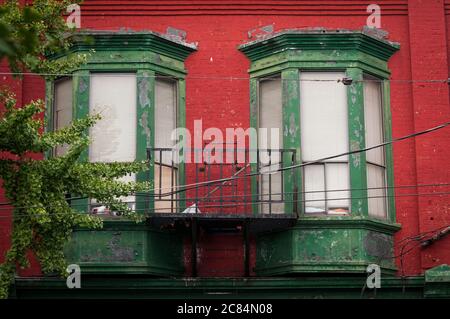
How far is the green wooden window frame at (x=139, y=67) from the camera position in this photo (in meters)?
13.8

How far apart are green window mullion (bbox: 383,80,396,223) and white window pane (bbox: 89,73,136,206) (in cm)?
380

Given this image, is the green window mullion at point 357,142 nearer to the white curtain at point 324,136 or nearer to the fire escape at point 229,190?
the white curtain at point 324,136

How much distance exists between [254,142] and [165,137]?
52.9 inches

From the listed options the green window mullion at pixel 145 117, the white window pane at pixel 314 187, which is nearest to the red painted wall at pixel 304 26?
the green window mullion at pixel 145 117

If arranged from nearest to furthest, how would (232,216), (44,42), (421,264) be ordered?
(44,42)
(232,216)
(421,264)

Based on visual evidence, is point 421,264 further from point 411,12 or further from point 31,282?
point 31,282

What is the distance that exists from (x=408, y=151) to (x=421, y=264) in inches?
68.0

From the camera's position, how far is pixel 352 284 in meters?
13.2

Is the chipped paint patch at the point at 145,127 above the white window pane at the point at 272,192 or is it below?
above

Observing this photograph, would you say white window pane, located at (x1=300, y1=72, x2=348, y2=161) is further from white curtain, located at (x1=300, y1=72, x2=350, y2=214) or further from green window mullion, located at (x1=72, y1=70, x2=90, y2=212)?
green window mullion, located at (x1=72, y1=70, x2=90, y2=212)

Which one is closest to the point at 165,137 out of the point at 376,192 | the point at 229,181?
the point at 229,181

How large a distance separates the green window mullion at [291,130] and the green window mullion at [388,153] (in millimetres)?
1413

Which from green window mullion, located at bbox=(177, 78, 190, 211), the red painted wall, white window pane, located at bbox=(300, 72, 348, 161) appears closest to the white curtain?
white window pane, located at bbox=(300, 72, 348, 161)
